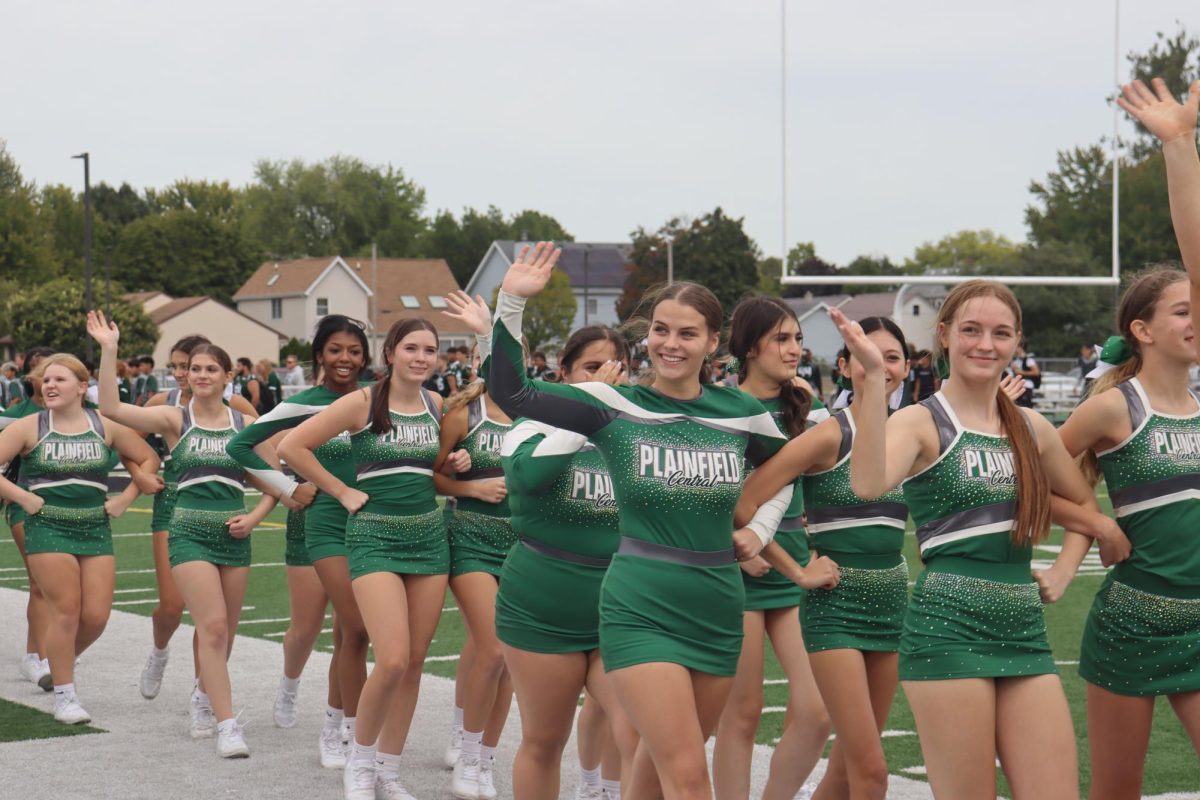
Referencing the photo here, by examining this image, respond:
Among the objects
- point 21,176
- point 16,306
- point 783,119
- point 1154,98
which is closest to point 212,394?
point 1154,98

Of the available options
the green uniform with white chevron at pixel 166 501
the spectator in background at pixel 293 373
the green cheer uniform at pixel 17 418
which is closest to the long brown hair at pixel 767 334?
the green uniform with white chevron at pixel 166 501

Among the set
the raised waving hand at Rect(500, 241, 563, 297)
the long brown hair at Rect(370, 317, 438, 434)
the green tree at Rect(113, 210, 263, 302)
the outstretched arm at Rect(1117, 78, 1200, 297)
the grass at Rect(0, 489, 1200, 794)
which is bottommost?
the grass at Rect(0, 489, 1200, 794)

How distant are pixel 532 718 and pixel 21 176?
3889 inches

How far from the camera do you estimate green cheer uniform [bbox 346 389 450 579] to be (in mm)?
7184

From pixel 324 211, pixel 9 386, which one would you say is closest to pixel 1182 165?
pixel 9 386

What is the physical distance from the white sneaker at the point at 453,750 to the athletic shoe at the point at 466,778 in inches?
20.8

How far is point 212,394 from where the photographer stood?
877 cm

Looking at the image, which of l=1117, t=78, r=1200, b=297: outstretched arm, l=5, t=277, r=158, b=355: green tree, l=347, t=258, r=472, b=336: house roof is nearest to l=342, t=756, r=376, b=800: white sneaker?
l=1117, t=78, r=1200, b=297: outstretched arm

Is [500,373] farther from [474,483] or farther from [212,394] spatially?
[212,394]

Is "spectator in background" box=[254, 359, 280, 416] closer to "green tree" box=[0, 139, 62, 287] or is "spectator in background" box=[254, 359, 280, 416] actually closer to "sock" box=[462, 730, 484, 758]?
"sock" box=[462, 730, 484, 758]

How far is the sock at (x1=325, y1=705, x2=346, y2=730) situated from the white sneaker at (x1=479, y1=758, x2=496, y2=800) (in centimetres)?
101

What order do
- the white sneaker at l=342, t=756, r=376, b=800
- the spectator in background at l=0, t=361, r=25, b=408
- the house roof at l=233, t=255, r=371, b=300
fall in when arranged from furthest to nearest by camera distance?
the house roof at l=233, t=255, r=371, b=300 < the spectator in background at l=0, t=361, r=25, b=408 < the white sneaker at l=342, t=756, r=376, b=800

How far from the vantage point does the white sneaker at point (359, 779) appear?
22.7 ft

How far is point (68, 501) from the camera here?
915 cm
